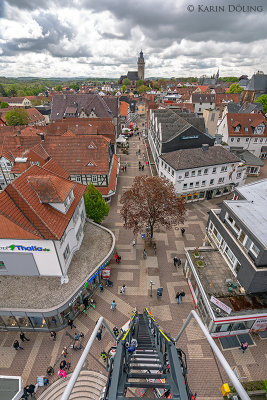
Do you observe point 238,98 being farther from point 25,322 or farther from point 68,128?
point 25,322

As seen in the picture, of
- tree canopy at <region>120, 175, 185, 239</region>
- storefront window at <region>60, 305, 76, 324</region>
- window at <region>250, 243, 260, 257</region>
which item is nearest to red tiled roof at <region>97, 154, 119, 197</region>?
tree canopy at <region>120, 175, 185, 239</region>

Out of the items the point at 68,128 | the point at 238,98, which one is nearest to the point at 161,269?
the point at 68,128

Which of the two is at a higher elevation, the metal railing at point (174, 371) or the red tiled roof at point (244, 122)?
the red tiled roof at point (244, 122)

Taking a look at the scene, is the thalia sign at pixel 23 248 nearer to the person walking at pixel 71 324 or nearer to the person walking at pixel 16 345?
the person walking at pixel 71 324

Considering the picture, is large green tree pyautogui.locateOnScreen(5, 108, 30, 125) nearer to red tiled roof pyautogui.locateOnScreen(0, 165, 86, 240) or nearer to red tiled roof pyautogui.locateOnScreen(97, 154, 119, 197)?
red tiled roof pyautogui.locateOnScreen(97, 154, 119, 197)

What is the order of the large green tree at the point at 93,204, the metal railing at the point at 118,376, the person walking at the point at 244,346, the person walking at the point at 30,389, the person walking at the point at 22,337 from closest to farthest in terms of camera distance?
the metal railing at the point at 118,376
the person walking at the point at 30,389
the person walking at the point at 244,346
the person walking at the point at 22,337
the large green tree at the point at 93,204

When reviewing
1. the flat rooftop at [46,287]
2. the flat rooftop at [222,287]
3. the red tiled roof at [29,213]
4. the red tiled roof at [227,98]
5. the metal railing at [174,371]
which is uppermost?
the red tiled roof at [227,98]

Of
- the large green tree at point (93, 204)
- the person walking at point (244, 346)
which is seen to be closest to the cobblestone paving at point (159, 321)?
the person walking at point (244, 346)

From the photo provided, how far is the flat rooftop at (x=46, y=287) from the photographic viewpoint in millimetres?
19806

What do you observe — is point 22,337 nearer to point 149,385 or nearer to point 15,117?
point 149,385

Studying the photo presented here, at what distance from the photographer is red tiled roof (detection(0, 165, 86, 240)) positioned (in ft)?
64.5

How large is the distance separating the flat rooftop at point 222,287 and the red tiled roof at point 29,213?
15611 millimetres

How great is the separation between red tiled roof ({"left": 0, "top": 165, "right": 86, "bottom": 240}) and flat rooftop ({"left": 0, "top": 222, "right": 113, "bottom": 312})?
5498mm

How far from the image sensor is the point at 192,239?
32.3m
